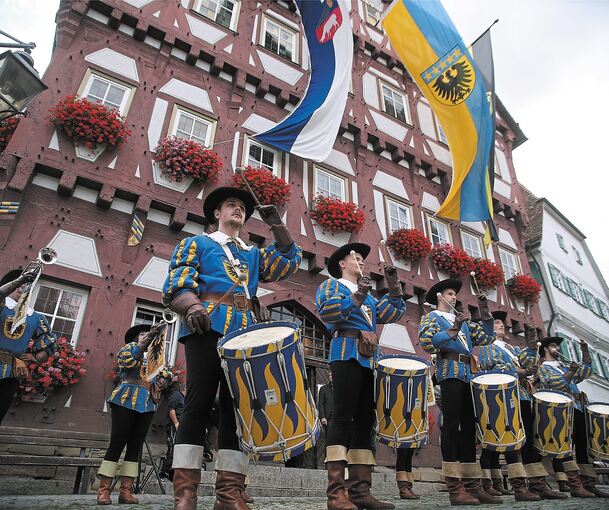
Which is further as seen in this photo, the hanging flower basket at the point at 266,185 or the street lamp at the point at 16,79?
the hanging flower basket at the point at 266,185

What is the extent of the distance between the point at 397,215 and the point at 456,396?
8861 mm

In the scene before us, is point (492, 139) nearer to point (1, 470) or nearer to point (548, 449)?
point (548, 449)

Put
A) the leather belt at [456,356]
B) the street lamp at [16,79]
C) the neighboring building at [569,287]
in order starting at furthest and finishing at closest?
the neighboring building at [569,287] → the street lamp at [16,79] → the leather belt at [456,356]

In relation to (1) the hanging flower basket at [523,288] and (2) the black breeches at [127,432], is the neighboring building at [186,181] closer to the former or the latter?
(1) the hanging flower basket at [523,288]

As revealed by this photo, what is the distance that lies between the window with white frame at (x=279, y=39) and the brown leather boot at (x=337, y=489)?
1231 centimetres

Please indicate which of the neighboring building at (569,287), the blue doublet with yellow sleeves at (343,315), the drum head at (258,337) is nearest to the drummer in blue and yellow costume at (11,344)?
the drum head at (258,337)

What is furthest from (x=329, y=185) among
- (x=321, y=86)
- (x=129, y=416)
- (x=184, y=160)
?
(x=129, y=416)

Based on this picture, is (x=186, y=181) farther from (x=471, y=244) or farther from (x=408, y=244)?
(x=471, y=244)

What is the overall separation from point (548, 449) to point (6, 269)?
8403 mm

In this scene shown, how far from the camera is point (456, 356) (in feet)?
16.7

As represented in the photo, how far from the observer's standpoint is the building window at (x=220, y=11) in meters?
12.4

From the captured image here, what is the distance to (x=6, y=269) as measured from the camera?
7.31 metres

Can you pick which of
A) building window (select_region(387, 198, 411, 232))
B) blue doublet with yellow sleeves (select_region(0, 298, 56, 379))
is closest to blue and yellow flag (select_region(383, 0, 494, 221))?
building window (select_region(387, 198, 411, 232))

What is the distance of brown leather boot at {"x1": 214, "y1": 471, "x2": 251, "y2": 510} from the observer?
2.74 metres
